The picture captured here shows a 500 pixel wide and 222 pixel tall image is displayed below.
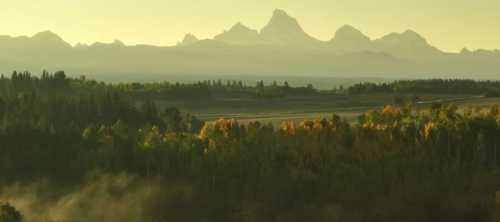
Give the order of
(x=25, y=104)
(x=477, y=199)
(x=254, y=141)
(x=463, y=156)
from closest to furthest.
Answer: (x=477, y=199) → (x=463, y=156) → (x=254, y=141) → (x=25, y=104)

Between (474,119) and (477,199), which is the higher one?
(474,119)

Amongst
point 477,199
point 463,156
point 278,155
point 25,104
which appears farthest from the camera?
point 25,104

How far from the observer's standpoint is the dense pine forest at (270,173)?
3750 inches

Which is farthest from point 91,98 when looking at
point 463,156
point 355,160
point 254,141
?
point 463,156

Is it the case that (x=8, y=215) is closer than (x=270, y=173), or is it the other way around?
(x=8, y=215)

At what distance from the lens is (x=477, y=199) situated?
299ft

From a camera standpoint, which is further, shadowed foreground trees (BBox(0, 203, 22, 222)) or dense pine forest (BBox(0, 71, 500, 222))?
dense pine forest (BBox(0, 71, 500, 222))

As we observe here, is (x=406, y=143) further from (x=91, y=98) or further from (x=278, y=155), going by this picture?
(x=91, y=98)

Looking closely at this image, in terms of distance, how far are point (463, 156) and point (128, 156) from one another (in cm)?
5346

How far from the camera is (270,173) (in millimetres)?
105625

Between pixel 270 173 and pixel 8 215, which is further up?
pixel 270 173

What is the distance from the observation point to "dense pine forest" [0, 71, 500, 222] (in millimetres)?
95250

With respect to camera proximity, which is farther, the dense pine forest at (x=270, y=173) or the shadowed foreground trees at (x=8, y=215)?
the dense pine forest at (x=270, y=173)

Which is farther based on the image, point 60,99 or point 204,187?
point 60,99
